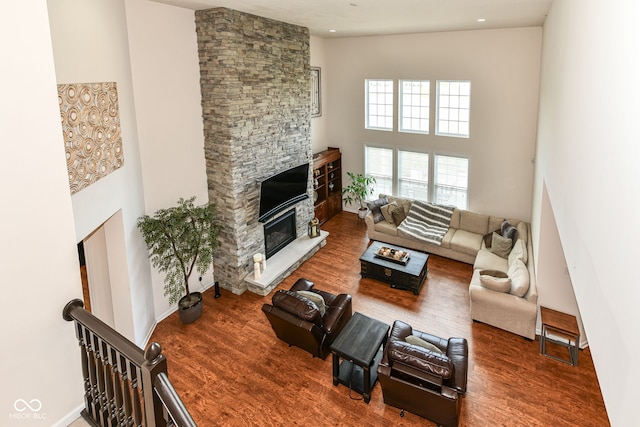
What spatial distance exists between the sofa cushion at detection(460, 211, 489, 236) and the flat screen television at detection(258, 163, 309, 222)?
3.67 meters

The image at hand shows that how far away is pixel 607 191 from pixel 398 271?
220 inches

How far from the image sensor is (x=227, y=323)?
6766 mm

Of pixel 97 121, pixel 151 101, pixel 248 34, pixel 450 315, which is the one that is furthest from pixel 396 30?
pixel 97 121

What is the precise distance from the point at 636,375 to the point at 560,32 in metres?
4.24

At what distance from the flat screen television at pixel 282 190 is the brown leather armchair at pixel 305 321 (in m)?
2.28

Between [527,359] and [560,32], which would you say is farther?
[527,359]

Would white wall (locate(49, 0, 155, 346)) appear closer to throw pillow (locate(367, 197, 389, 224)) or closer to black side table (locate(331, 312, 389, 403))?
black side table (locate(331, 312, 389, 403))

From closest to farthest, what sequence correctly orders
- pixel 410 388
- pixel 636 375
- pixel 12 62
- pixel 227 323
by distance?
pixel 636 375, pixel 12 62, pixel 410 388, pixel 227 323

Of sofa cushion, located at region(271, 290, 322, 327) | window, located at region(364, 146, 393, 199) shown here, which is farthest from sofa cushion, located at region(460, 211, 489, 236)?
sofa cushion, located at region(271, 290, 322, 327)

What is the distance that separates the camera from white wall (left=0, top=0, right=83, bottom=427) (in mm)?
2558

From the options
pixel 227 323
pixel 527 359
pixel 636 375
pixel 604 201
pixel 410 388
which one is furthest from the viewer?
pixel 227 323

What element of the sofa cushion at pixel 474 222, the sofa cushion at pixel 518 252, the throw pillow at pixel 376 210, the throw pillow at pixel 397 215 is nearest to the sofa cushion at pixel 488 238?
the sofa cushion at pixel 474 222

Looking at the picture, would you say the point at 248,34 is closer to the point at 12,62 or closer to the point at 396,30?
the point at 396,30

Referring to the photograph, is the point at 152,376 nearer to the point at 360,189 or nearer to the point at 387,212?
the point at 387,212
